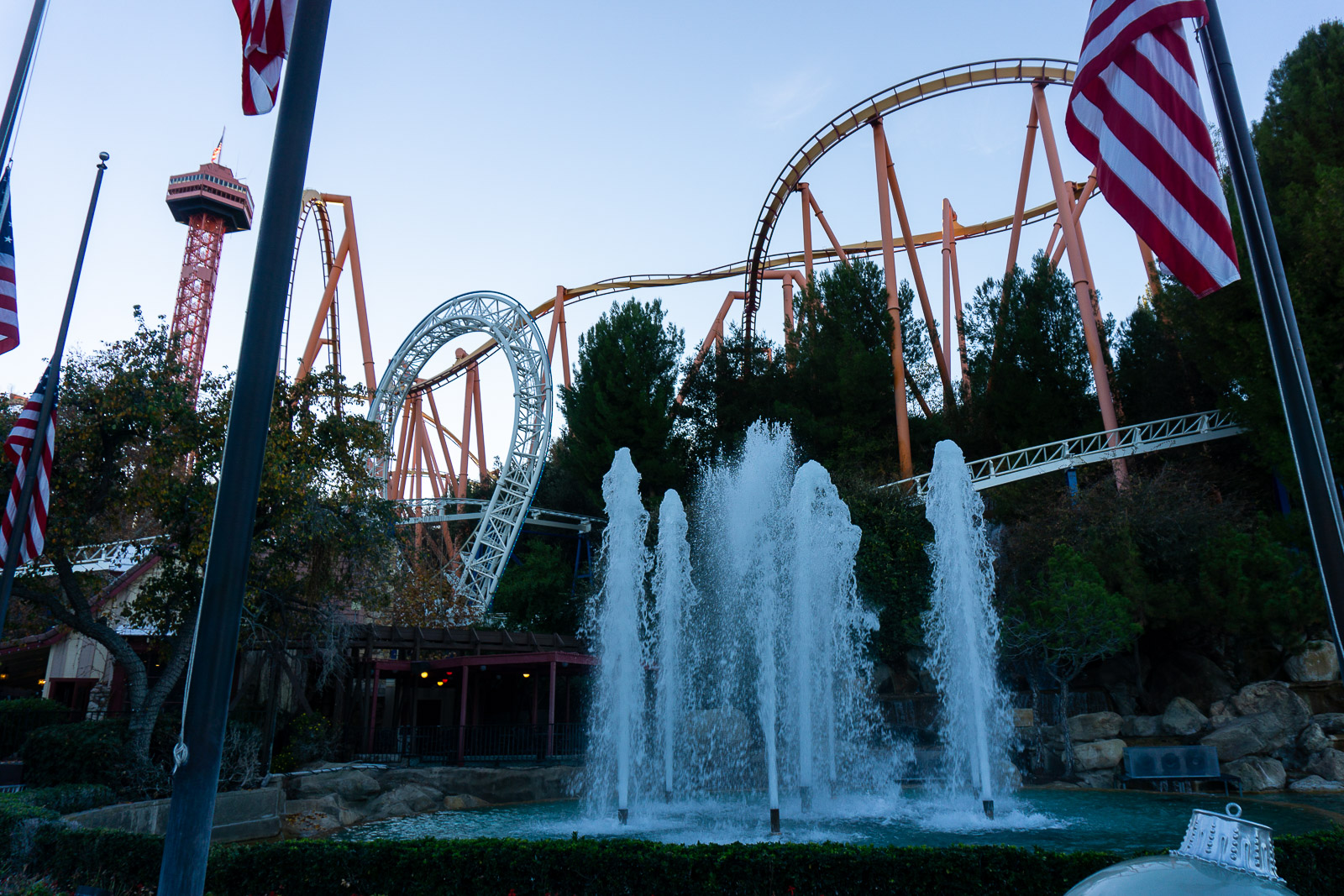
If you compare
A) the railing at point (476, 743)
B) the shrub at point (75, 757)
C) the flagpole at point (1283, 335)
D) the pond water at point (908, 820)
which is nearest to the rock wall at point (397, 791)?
the pond water at point (908, 820)

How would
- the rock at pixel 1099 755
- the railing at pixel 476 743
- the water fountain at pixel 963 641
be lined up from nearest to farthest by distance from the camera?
the water fountain at pixel 963 641 < the rock at pixel 1099 755 < the railing at pixel 476 743

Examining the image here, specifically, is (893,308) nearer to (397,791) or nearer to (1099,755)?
(1099,755)

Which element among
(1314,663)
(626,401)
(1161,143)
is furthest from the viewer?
(626,401)

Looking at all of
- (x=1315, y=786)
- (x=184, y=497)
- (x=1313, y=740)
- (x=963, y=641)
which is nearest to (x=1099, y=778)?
(x=1315, y=786)

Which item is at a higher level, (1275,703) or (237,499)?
(237,499)

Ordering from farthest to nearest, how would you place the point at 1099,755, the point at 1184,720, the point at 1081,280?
the point at 1081,280 → the point at 1184,720 → the point at 1099,755

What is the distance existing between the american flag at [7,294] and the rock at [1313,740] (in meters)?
19.2

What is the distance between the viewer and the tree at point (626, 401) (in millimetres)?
30031

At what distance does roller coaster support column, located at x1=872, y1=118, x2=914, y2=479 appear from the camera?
26.2 m

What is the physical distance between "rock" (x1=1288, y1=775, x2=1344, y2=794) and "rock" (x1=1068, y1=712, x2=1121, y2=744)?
111 inches

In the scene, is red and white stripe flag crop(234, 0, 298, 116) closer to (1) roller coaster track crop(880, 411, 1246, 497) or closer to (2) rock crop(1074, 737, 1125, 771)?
(2) rock crop(1074, 737, 1125, 771)

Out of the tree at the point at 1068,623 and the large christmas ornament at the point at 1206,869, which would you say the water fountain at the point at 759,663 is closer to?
the tree at the point at 1068,623

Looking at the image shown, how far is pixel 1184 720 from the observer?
16.4m

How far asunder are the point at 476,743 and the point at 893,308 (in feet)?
59.5
